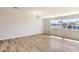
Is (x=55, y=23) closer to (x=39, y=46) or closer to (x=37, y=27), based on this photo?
(x=37, y=27)

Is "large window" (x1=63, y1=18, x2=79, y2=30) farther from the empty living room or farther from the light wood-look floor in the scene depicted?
the light wood-look floor

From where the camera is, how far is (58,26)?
796cm

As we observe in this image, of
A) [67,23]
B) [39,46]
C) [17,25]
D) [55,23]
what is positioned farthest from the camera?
[55,23]

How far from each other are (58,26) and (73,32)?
1808 millimetres

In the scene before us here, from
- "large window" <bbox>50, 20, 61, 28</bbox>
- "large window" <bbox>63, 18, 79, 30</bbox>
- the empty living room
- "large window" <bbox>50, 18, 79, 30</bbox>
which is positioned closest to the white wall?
the empty living room

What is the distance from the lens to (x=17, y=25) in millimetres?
6891

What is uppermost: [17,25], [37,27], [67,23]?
[67,23]

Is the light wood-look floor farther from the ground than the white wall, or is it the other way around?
the white wall

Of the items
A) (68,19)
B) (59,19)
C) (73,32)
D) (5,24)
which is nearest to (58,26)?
(59,19)

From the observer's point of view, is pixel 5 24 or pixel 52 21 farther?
pixel 52 21

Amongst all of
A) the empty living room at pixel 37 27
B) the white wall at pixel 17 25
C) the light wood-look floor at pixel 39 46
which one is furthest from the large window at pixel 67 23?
the light wood-look floor at pixel 39 46

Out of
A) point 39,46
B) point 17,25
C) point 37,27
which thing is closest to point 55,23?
point 37,27

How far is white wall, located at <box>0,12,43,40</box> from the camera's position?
606 centimetres
